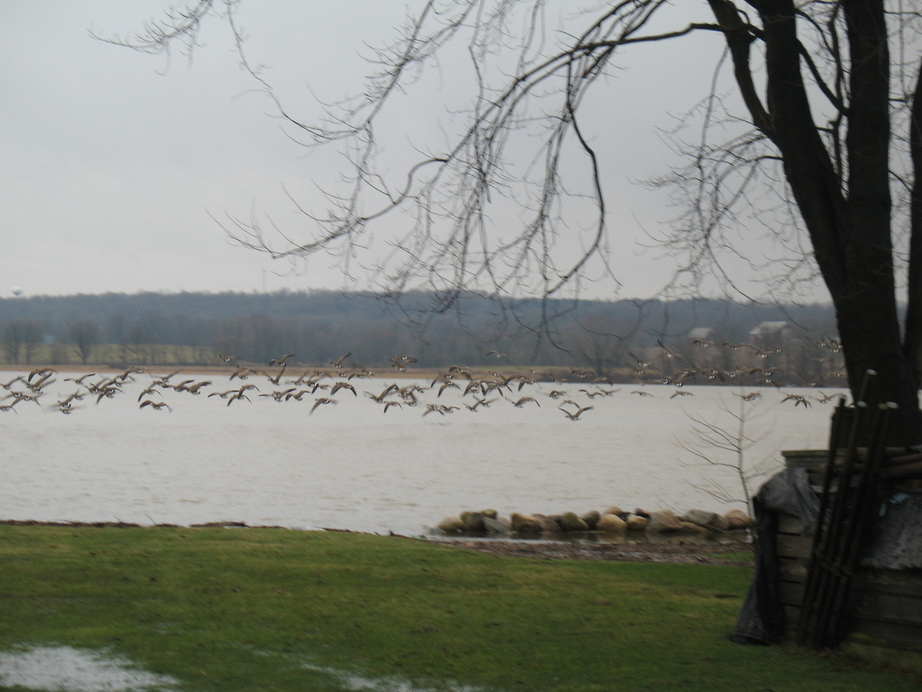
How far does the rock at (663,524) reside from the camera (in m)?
17.6

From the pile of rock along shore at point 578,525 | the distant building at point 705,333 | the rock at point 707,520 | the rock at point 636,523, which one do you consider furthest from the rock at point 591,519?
the distant building at point 705,333

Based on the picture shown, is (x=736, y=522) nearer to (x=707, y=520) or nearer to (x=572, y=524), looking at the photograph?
(x=707, y=520)

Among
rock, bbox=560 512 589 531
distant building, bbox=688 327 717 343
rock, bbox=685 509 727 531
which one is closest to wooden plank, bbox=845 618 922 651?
distant building, bbox=688 327 717 343

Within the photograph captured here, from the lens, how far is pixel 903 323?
6.61m

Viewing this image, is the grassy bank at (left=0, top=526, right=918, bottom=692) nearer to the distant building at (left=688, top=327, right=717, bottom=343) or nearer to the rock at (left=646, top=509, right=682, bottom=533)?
the distant building at (left=688, top=327, right=717, bottom=343)

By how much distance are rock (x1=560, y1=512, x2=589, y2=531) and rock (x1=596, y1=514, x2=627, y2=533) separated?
0.95 feet

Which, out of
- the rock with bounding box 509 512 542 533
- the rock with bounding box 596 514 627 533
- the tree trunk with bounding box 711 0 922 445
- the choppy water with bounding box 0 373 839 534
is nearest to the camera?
the tree trunk with bounding box 711 0 922 445

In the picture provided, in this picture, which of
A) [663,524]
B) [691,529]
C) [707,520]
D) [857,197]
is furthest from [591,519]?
[857,197]

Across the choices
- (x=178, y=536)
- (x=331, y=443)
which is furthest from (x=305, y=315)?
(x=178, y=536)

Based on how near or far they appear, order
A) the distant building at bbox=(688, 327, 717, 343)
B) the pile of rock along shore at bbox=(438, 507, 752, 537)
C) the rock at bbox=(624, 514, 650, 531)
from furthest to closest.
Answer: the rock at bbox=(624, 514, 650, 531), the pile of rock along shore at bbox=(438, 507, 752, 537), the distant building at bbox=(688, 327, 717, 343)

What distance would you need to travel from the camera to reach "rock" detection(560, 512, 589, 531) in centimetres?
1783

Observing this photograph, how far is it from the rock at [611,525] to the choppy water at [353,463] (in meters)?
2.45

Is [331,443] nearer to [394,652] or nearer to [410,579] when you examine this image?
[410,579]

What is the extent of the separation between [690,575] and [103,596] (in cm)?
586
